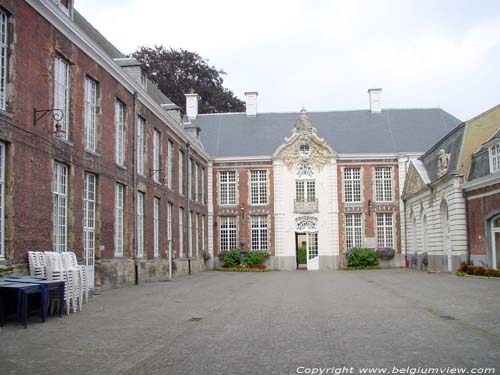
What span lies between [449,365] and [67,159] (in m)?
11.4

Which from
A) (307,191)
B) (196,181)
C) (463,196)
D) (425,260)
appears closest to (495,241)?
(463,196)

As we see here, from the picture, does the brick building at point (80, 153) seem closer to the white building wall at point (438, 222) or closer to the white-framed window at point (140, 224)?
the white-framed window at point (140, 224)

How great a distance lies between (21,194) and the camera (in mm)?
12547

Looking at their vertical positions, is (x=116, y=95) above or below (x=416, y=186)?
above

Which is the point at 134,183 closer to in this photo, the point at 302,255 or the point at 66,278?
the point at 66,278

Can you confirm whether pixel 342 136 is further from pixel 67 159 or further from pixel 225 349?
pixel 225 349

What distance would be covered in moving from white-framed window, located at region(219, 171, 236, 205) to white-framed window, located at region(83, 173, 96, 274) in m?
19.3

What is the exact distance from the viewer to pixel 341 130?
37.8m

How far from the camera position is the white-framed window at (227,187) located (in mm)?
36531

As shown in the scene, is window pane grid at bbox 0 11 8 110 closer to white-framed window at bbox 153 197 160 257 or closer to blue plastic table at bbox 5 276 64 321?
blue plastic table at bbox 5 276 64 321

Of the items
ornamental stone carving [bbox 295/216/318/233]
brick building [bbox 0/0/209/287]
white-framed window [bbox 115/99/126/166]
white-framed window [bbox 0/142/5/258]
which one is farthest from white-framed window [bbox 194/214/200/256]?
white-framed window [bbox 0/142/5/258]

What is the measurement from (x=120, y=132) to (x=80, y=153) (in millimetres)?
3916

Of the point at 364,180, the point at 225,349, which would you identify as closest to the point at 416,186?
the point at 364,180

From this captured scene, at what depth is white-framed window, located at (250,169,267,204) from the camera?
3634 centimetres
